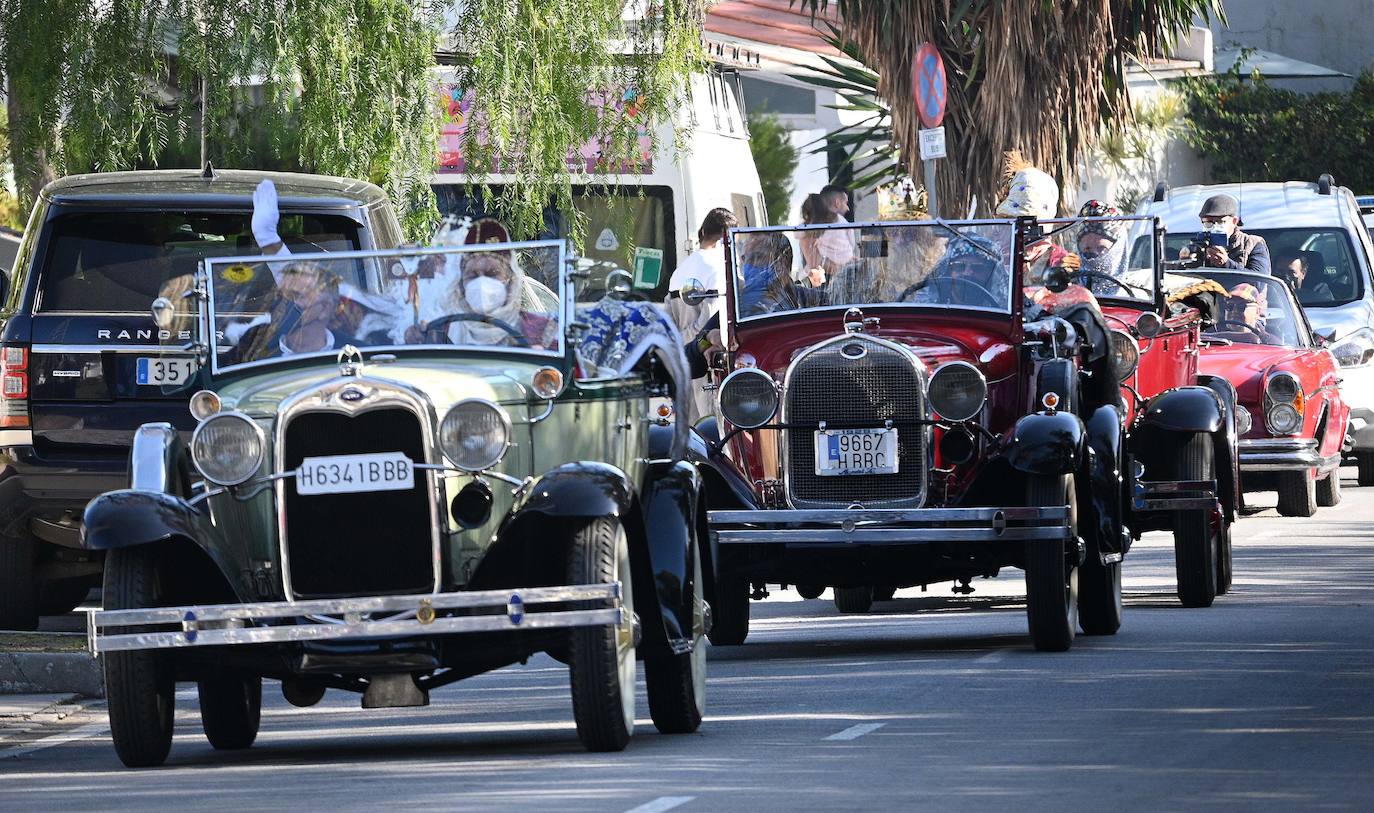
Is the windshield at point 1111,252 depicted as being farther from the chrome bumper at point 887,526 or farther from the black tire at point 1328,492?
the black tire at point 1328,492

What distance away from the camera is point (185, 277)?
524 inches

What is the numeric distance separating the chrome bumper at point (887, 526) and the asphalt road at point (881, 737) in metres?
0.54

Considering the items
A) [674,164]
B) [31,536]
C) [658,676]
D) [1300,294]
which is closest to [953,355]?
[658,676]

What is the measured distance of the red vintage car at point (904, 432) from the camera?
12.2 m

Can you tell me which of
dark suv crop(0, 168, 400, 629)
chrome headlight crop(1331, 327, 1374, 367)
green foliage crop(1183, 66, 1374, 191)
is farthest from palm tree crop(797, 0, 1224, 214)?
green foliage crop(1183, 66, 1374, 191)

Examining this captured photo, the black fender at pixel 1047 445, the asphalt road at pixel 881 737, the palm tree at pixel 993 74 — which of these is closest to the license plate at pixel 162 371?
the asphalt road at pixel 881 737

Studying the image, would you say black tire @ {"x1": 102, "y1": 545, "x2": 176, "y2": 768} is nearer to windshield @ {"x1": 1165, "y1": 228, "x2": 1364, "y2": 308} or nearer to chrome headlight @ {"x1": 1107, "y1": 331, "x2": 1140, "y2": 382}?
chrome headlight @ {"x1": 1107, "y1": 331, "x2": 1140, "y2": 382}

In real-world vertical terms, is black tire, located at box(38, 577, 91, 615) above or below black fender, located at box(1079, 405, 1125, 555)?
below

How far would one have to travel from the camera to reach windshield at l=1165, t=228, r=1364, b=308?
23.9 m

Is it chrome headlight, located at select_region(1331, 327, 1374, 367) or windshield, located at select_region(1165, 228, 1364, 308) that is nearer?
chrome headlight, located at select_region(1331, 327, 1374, 367)

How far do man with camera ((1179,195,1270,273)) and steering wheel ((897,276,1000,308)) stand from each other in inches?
319

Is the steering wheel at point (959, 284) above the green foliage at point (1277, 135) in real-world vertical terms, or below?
below

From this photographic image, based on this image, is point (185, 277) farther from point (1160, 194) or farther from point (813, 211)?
point (1160, 194)

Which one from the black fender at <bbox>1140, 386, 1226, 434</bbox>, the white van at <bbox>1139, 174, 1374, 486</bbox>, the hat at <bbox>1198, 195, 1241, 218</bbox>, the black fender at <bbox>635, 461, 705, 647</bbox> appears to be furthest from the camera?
the white van at <bbox>1139, 174, 1374, 486</bbox>
